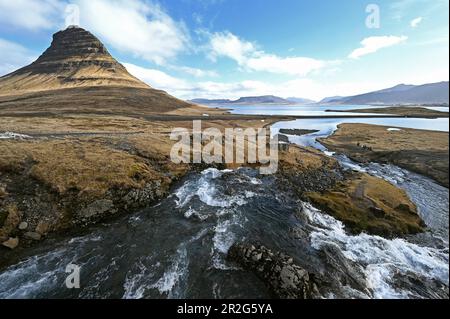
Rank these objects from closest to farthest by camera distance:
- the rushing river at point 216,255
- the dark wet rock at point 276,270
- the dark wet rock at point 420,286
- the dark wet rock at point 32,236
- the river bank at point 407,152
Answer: the dark wet rock at point 276,270, the rushing river at point 216,255, the dark wet rock at point 420,286, the dark wet rock at point 32,236, the river bank at point 407,152

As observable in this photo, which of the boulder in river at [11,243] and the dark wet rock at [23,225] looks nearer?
the boulder in river at [11,243]

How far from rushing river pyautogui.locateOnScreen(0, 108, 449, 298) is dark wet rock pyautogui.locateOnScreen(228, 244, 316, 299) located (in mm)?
796

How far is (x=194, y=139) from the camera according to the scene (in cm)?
6097

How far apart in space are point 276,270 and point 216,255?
5.64 m

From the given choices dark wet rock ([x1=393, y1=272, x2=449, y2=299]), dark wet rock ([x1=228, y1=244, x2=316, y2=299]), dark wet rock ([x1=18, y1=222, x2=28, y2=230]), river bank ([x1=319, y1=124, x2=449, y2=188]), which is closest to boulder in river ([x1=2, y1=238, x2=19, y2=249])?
dark wet rock ([x1=18, y1=222, x2=28, y2=230])

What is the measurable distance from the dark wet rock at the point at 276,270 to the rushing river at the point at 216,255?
796 millimetres

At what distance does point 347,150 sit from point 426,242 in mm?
49699

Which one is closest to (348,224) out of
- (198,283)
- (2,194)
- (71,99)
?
(198,283)

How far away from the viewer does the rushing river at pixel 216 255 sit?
1789 cm

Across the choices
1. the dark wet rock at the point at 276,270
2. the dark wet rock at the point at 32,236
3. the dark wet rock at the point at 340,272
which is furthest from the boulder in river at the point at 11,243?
the dark wet rock at the point at 340,272

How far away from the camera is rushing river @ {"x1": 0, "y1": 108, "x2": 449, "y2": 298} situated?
17891 millimetres

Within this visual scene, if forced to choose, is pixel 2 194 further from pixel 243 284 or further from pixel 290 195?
pixel 290 195

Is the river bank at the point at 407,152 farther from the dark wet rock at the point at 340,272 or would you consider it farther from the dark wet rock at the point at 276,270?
the dark wet rock at the point at 276,270

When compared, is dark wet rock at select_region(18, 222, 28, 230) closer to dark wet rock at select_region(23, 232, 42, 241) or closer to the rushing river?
dark wet rock at select_region(23, 232, 42, 241)
